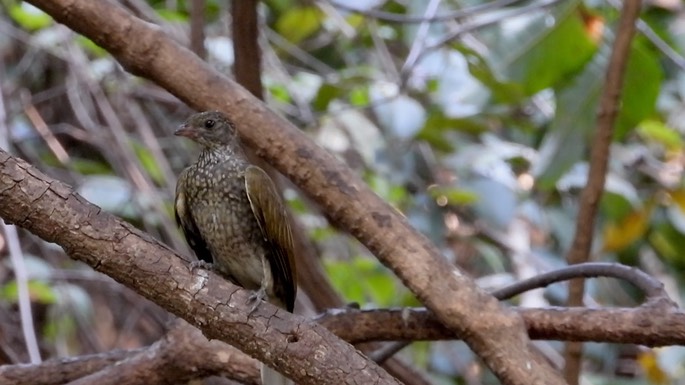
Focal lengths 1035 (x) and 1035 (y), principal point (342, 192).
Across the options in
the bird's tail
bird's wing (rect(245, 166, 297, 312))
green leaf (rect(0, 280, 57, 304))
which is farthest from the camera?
green leaf (rect(0, 280, 57, 304))

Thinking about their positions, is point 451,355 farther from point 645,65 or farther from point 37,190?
point 37,190

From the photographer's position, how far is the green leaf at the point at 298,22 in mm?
3680

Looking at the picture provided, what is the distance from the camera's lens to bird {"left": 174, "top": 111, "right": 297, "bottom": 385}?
2.12 meters

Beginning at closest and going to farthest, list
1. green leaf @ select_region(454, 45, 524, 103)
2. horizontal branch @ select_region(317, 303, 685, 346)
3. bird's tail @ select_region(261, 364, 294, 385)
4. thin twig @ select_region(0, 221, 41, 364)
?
horizontal branch @ select_region(317, 303, 685, 346)
bird's tail @ select_region(261, 364, 294, 385)
thin twig @ select_region(0, 221, 41, 364)
green leaf @ select_region(454, 45, 524, 103)

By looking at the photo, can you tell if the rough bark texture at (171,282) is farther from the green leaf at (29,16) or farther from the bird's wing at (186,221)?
the green leaf at (29,16)

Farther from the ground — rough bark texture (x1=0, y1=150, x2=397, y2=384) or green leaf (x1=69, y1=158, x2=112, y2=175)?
green leaf (x1=69, y1=158, x2=112, y2=175)

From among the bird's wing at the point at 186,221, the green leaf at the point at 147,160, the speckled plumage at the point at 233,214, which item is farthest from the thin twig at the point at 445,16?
the green leaf at the point at 147,160

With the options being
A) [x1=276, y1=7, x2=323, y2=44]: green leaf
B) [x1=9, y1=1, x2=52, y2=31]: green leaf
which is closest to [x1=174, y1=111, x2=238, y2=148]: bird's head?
[x1=9, y1=1, x2=52, y2=31]: green leaf

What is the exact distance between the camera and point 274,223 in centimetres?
209

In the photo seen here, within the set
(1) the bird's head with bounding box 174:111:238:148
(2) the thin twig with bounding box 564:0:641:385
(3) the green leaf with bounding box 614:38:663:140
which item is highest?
(3) the green leaf with bounding box 614:38:663:140

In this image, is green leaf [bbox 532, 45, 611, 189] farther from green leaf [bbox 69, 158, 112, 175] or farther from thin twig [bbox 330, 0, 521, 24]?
green leaf [bbox 69, 158, 112, 175]

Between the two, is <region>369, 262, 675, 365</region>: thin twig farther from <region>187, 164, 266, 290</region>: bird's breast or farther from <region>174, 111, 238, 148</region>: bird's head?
<region>174, 111, 238, 148</region>: bird's head

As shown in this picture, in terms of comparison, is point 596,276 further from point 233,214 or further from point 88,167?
point 88,167

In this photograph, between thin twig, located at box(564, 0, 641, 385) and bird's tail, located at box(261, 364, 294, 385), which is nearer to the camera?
bird's tail, located at box(261, 364, 294, 385)
